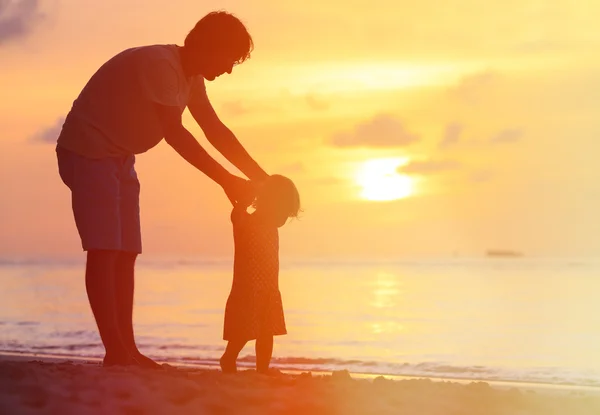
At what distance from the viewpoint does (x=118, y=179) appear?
500 centimetres

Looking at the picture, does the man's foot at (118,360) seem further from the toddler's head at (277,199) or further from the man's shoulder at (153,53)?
the man's shoulder at (153,53)

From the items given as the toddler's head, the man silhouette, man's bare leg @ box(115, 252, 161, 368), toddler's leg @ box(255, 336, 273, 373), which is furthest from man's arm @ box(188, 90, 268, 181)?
toddler's leg @ box(255, 336, 273, 373)

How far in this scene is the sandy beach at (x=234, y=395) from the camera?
3.46m

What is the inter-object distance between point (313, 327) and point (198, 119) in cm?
723

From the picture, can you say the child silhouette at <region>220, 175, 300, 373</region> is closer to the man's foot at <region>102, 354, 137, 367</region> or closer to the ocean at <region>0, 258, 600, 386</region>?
the man's foot at <region>102, 354, 137, 367</region>

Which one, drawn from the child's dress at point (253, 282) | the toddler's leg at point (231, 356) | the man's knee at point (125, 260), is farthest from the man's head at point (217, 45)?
the toddler's leg at point (231, 356)

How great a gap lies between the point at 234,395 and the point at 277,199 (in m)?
1.70

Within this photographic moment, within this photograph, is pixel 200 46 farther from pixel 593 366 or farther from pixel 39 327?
pixel 39 327

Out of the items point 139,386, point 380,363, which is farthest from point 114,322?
point 380,363

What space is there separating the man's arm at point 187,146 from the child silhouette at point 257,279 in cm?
39

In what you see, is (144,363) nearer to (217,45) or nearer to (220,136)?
(220,136)

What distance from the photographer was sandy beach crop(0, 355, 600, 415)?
3.46 meters

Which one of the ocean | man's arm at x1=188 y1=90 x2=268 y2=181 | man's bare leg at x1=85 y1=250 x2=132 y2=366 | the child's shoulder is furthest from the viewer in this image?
the ocean

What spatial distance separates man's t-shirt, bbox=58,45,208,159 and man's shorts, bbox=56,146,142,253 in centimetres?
7
